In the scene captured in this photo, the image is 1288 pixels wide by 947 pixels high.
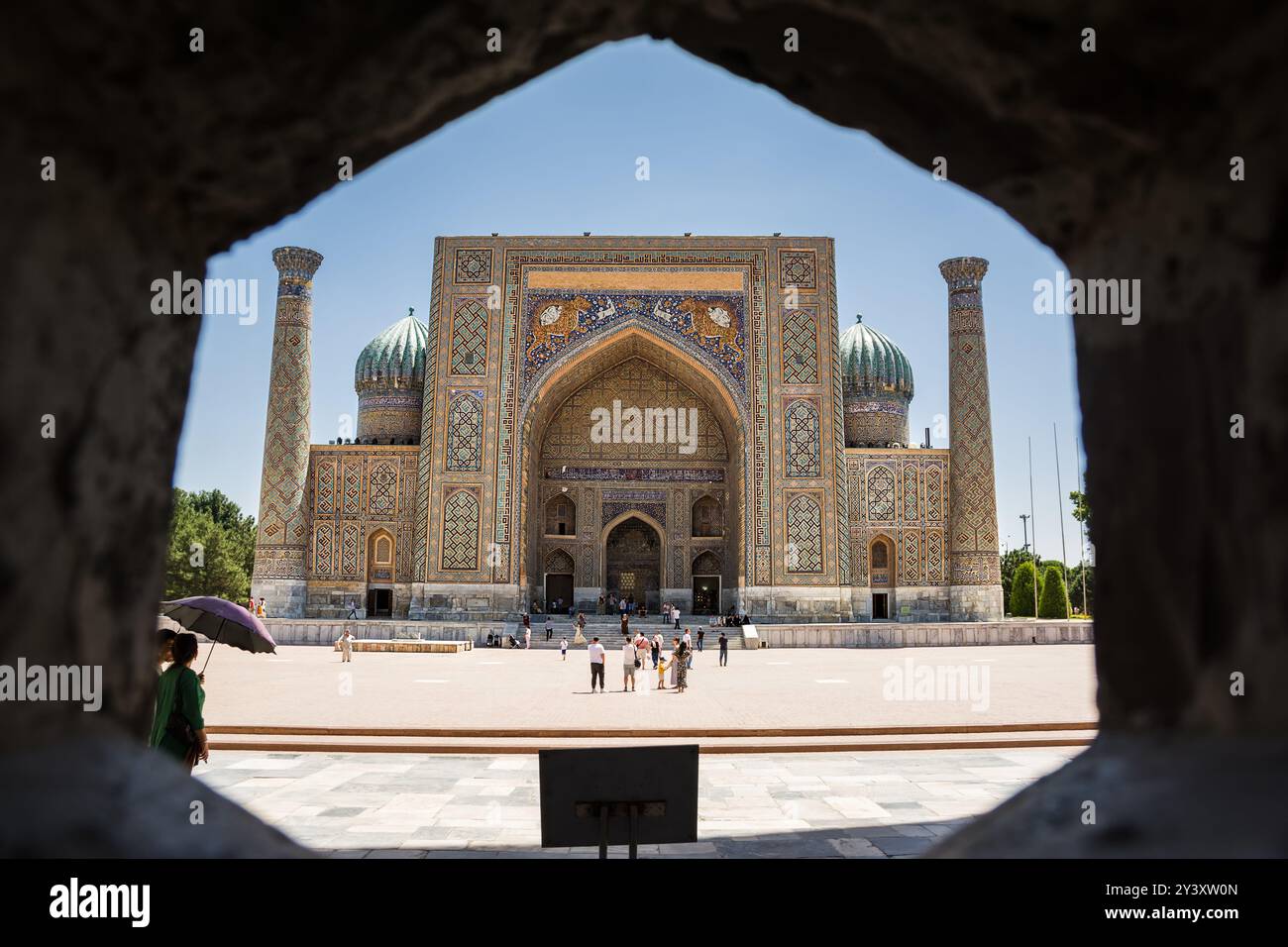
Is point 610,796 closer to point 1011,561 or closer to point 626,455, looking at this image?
point 626,455

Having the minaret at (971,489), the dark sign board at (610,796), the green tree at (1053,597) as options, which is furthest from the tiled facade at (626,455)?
the dark sign board at (610,796)

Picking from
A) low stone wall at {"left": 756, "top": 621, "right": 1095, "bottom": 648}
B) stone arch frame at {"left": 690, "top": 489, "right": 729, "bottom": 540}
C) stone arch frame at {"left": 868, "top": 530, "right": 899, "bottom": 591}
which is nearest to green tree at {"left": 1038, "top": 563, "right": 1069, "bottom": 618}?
stone arch frame at {"left": 868, "top": 530, "right": 899, "bottom": 591}

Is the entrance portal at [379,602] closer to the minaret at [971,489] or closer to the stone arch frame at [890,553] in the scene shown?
the stone arch frame at [890,553]

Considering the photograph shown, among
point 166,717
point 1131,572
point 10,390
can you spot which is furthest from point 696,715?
point 10,390

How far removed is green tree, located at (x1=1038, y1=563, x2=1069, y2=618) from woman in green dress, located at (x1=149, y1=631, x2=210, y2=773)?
2903 cm

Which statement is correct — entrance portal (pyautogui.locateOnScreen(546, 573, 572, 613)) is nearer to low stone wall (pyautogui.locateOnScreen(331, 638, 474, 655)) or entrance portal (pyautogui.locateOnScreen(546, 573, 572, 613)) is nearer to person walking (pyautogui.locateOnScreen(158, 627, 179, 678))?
low stone wall (pyautogui.locateOnScreen(331, 638, 474, 655))

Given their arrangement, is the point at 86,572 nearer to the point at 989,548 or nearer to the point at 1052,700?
the point at 1052,700

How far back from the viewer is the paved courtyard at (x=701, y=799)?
12.6 ft

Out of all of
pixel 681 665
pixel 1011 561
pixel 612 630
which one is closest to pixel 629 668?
pixel 681 665

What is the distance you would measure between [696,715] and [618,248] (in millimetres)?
17396

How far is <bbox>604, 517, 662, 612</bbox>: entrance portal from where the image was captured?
2578 cm

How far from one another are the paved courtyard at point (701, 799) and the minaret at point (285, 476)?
1760 cm

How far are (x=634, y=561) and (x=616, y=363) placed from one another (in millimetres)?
5752
